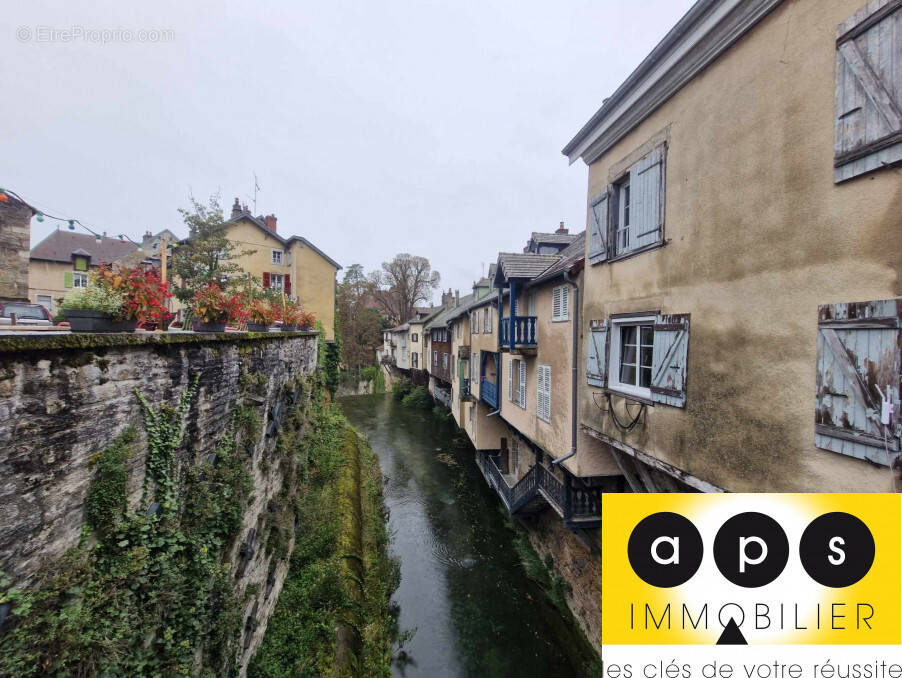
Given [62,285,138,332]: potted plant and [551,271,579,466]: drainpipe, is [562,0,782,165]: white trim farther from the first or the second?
[62,285,138,332]: potted plant

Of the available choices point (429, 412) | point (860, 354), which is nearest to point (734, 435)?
point (860, 354)

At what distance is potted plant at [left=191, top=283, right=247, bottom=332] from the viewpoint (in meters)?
6.07

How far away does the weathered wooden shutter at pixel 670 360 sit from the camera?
4789 mm

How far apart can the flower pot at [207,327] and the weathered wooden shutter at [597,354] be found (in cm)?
668

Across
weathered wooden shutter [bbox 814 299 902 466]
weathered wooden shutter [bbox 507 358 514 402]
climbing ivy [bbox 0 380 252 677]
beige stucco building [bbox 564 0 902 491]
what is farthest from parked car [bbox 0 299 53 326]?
weathered wooden shutter [bbox 507 358 514 402]

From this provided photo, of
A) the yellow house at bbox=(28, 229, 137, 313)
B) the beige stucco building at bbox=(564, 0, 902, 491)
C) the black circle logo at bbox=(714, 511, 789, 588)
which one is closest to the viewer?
the black circle logo at bbox=(714, 511, 789, 588)

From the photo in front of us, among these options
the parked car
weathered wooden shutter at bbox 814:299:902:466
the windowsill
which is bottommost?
the windowsill

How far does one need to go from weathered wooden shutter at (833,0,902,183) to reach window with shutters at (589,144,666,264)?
81.3 inches

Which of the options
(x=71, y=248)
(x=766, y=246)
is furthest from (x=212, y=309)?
(x=71, y=248)

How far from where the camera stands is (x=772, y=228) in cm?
367

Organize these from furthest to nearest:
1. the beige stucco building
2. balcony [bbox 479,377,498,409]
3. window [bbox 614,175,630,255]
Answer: balcony [bbox 479,377,498,409]
window [bbox 614,175,630,255]
the beige stucco building

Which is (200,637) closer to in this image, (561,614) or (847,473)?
(847,473)

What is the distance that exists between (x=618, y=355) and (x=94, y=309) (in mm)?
7101

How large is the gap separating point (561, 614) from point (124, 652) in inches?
426
